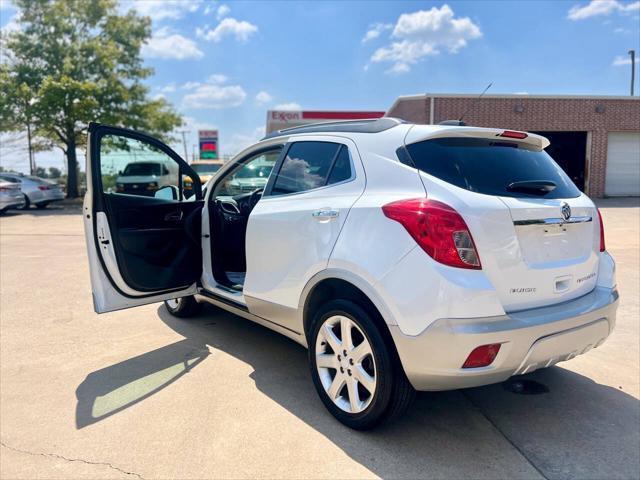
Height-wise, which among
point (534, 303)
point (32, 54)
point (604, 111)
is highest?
point (32, 54)

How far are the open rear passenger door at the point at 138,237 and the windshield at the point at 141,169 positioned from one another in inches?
623

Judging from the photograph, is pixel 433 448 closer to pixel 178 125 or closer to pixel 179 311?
pixel 179 311

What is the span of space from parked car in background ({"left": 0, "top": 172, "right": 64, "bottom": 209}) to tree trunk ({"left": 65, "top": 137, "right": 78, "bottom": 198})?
3986 millimetres

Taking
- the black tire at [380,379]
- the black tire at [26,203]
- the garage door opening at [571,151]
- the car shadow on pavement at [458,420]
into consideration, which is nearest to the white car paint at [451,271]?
the black tire at [380,379]

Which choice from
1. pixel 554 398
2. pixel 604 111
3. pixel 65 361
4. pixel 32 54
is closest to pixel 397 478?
pixel 554 398

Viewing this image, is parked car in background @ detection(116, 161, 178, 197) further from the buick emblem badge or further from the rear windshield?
the buick emblem badge

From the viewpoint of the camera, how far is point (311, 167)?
11.7ft

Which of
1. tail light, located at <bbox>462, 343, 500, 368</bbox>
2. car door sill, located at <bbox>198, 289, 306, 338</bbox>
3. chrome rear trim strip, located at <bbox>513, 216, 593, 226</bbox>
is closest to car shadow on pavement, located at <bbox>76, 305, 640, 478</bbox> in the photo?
car door sill, located at <bbox>198, 289, 306, 338</bbox>

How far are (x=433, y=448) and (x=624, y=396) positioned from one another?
162 centimetres

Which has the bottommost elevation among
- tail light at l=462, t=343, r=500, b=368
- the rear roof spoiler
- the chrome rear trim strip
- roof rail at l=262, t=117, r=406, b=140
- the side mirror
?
tail light at l=462, t=343, r=500, b=368

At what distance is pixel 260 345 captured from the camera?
4.57m

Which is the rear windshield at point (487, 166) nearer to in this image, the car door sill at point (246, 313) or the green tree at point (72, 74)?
the car door sill at point (246, 313)

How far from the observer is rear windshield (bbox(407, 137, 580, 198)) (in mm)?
2830

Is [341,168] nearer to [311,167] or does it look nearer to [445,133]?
[311,167]
